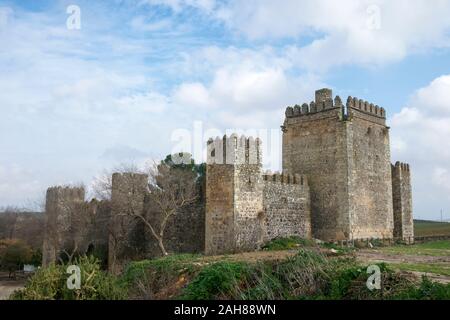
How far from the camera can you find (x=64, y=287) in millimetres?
9141

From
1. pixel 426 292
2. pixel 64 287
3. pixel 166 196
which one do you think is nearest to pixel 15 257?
pixel 166 196

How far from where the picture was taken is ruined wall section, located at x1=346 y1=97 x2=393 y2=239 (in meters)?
25.3

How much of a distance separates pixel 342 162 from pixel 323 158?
1.11 meters

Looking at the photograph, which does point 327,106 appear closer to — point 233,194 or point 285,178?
point 285,178

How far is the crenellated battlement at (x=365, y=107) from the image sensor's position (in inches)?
1019

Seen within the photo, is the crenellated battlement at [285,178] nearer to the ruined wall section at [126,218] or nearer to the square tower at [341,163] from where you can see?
the square tower at [341,163]

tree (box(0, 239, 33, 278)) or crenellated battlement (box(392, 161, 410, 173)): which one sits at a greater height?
crenellated battlement (box(392, 161, 410, 173))

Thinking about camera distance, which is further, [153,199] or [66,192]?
[66,192]

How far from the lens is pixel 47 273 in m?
9.25

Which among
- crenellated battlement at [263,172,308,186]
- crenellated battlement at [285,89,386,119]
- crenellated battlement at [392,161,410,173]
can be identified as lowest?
crenellated battlement at [263,172,308,186]

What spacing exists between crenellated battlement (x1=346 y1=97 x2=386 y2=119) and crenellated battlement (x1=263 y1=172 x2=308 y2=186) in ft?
14.1

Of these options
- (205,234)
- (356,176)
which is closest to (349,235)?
(356,176)

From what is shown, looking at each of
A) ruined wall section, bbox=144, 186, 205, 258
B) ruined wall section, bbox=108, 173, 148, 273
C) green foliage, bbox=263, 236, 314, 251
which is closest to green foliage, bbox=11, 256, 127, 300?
green foliage, bbox=263, 236, 314, 251

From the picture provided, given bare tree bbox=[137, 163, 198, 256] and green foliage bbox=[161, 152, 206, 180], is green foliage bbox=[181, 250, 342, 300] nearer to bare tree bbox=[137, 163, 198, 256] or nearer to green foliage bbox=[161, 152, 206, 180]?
bare tree bbox=[137, 163, 198, 256]
